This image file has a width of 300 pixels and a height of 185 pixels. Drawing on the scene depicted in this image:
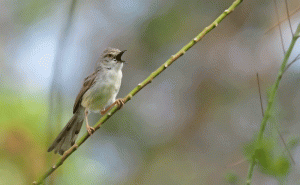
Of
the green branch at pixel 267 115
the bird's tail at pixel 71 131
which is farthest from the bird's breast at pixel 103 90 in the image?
the green branch at pixel 267 115

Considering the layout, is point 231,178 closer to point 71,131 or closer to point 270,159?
point 270,159

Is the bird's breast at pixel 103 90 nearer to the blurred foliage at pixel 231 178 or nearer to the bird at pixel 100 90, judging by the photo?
the bird at pixel 100 90

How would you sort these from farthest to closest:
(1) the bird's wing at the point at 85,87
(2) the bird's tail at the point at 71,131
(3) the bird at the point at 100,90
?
1. (1) the bird's wing at the point at 85,87
2. (3) the bird at the point at 100,90
3. (2) the bird's tail at the point at 71,131

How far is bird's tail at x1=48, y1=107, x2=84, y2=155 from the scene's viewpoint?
3951 mm

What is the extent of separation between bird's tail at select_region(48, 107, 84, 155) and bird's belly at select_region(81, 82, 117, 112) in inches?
10.6

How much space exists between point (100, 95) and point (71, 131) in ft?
1.93

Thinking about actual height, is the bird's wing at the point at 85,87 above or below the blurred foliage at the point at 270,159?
above

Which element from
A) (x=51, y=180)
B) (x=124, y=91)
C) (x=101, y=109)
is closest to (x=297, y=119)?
(x=51, y=180)

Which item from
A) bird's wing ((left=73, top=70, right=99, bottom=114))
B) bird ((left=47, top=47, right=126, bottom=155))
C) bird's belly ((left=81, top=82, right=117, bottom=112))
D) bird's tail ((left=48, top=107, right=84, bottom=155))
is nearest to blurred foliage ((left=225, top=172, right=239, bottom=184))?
bird's tail ((left=48, top=107, right=84, bottom=155))

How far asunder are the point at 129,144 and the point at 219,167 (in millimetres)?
2192

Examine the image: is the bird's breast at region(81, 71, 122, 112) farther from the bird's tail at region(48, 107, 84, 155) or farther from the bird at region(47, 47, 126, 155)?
the bird's tail at region(48, 107, 84, 155)

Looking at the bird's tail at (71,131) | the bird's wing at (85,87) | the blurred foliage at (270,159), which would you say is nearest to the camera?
the blurred foliage at (270,159)

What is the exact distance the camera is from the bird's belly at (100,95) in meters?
4.33

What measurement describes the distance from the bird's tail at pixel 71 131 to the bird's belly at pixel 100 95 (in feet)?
0.88
